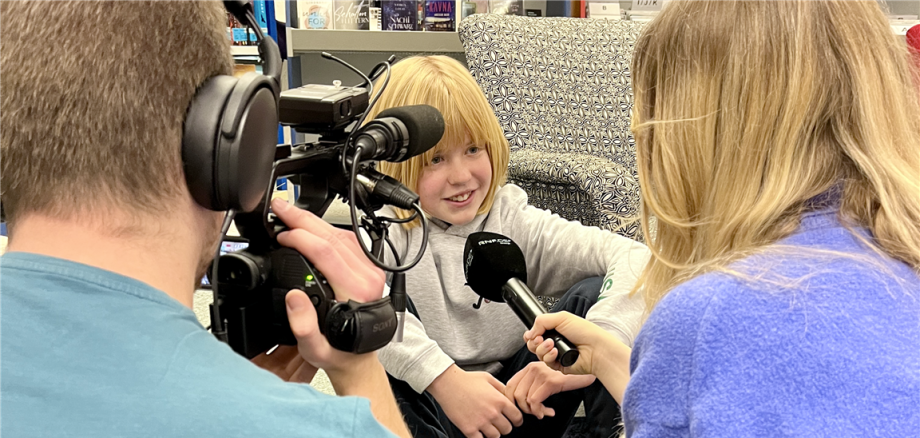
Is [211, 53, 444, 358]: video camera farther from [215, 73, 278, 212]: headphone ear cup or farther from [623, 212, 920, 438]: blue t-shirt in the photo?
[623, 212, 920, 438]: blue t-shirt

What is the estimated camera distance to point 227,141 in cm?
58

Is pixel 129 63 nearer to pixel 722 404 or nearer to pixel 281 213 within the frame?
pixel 281 213

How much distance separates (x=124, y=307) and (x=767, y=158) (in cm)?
58

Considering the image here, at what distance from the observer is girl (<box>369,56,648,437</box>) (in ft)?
4.40

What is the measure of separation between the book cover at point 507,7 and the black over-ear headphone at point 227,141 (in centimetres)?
284

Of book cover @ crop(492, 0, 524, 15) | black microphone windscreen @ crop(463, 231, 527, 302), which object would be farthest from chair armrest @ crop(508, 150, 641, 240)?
book cover @ crop(492, 0, 524, 15)

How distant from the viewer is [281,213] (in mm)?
717

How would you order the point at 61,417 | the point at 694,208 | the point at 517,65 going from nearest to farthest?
the point at 61,417 < the point at 694,208 < the point at 517,65

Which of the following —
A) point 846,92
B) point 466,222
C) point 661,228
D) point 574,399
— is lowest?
point 574,399

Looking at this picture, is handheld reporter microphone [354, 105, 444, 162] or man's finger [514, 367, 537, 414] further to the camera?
man's finger [514, 367, 537, 414]

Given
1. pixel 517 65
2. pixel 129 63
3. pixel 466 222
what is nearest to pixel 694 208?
pixel 129 63

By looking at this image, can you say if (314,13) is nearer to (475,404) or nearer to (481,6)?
(481,6)

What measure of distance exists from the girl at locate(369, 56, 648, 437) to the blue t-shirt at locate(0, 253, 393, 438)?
764 mm

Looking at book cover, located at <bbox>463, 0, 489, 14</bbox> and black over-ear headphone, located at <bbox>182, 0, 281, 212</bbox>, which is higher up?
book cover, located at <bbox>463, 0, 489, 14</bbox>
